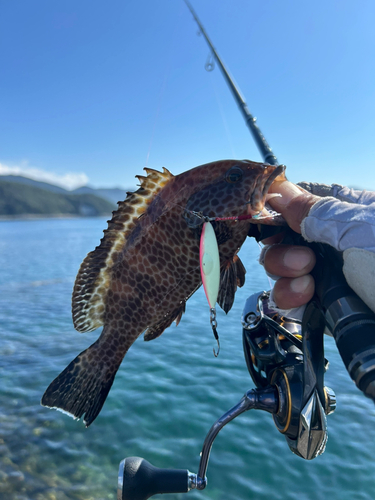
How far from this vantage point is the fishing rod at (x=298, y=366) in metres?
1.58

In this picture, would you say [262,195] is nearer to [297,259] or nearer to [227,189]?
[227,189]

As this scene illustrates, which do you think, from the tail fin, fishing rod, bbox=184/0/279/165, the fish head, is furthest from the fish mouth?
fishing rod, bbox=184/0/279/165

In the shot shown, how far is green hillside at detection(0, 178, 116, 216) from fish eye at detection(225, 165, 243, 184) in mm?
127306

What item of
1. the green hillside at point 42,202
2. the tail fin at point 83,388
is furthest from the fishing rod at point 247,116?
the green hillside at point 42,202

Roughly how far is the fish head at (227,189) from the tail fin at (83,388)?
1.29 m

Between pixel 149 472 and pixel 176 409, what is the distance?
4698mm

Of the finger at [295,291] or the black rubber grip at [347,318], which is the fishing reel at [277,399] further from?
the black rubber grip at [347,318]

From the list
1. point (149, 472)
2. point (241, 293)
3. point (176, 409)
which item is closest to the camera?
point (149, 472)

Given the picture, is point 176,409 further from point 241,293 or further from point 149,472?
point 241,293

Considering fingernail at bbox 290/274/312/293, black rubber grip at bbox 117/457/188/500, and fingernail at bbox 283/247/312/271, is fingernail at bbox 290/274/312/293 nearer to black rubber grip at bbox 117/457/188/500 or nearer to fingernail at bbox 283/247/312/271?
fingernail at bbox 283/247/312/271

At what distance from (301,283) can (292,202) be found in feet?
1.40

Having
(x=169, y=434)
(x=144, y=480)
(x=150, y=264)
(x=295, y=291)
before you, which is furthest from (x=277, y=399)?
(x=169, y=434)

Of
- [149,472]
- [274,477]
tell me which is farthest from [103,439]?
[149,472]

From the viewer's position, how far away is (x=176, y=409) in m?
6.61
